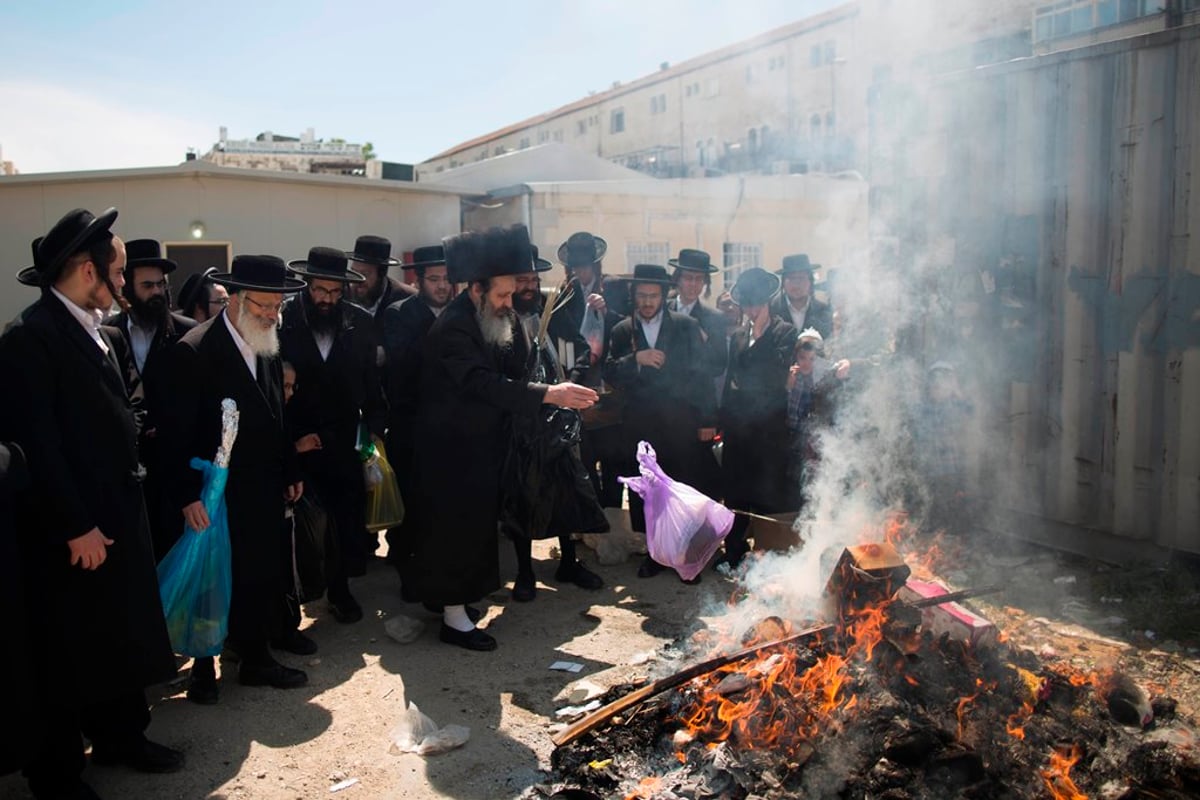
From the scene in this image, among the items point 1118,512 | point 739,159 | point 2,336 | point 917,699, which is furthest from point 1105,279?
point 739,159

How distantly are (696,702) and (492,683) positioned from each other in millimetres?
1256

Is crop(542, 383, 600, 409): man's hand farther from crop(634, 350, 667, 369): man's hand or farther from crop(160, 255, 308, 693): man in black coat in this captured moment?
crop(634, 350, 667, 369): man's hand

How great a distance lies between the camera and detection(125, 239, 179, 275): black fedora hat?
557 centimetres

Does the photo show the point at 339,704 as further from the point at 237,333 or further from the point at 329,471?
the point at 237,333

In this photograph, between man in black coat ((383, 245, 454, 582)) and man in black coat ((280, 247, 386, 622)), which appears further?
man in black coat ((383, 245, 454, 582))

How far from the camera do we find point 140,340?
5.45m

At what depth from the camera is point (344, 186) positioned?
16547mm

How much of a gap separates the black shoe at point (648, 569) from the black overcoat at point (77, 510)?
3.32 m

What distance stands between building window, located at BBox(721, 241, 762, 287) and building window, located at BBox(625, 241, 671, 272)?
1.34 metres

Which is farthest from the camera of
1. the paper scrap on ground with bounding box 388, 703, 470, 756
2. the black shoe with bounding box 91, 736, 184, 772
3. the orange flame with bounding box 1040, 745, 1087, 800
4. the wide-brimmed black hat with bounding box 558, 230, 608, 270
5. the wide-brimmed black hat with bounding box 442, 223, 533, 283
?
the wide-brimmed black hat with bounding box 558, 230, 608, 270

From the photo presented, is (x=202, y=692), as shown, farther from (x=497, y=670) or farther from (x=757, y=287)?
(x=757, y=287)

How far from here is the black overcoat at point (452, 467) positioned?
4.96m

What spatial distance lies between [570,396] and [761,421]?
2135 millimetres

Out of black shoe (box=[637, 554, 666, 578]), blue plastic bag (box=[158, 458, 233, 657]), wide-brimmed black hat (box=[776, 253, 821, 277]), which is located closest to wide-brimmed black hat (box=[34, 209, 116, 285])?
blue plastic bag (box=[158, 458, 233, 657])
